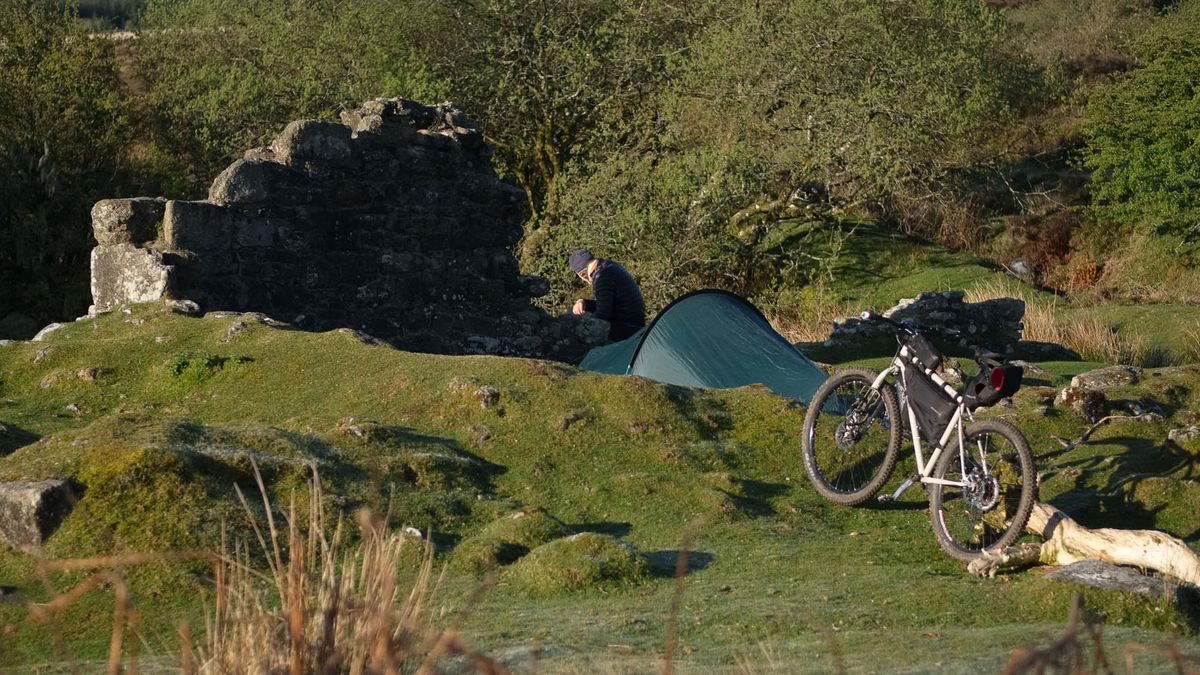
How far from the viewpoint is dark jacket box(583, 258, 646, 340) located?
1681 centimetres

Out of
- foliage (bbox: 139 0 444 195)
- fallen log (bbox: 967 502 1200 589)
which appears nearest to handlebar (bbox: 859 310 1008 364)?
fallen log (bbox: 967 502 1200 589)

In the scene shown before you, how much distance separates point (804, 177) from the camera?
29.2m

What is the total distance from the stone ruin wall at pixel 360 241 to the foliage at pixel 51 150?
24.9 ft

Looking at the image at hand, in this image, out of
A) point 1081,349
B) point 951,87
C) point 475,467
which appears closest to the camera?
point 475,467

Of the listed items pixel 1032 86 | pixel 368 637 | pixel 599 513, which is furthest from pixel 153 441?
pixel 1032 86

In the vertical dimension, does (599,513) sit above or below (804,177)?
below

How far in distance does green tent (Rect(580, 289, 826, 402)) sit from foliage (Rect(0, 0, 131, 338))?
11.7 m

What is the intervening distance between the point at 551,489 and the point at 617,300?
664 centimetres

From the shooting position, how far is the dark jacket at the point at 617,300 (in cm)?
1681

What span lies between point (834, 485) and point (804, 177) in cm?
1898

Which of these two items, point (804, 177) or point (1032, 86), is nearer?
point (804, 177)

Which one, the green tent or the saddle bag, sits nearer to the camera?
the saddle bag

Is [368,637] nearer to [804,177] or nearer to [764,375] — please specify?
[764,375]

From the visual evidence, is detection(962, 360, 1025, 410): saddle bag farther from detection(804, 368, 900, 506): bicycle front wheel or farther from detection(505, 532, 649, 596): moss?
detection(505, 532, 649, 596): moss
